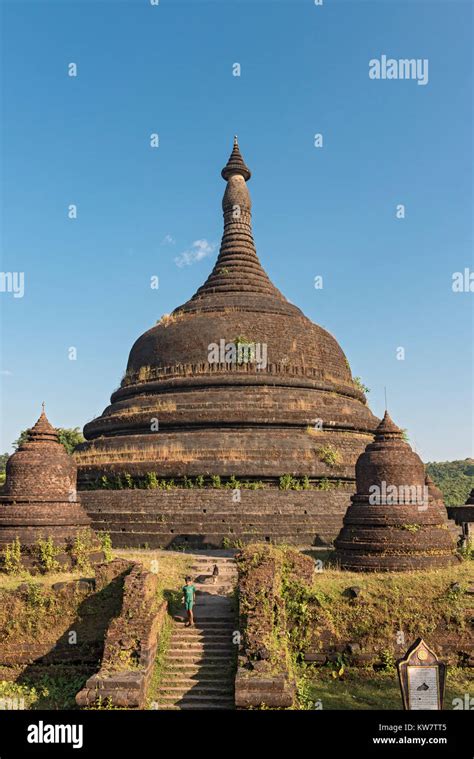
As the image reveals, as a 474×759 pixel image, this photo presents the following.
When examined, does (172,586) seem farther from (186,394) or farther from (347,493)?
(186,394)

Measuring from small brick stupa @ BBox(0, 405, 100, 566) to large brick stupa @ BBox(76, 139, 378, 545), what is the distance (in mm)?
3552

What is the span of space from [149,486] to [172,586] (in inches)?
279

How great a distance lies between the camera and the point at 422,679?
8906 millimetres

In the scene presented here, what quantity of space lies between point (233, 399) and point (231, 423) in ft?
3.45

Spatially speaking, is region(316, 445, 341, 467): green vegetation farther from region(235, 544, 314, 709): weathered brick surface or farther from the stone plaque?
the stone plaque

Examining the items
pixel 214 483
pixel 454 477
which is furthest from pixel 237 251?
pixel 454 477

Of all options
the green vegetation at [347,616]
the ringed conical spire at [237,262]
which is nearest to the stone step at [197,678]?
the green vegetation at [347,616]

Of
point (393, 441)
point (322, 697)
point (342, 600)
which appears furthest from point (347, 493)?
point (322, 697)

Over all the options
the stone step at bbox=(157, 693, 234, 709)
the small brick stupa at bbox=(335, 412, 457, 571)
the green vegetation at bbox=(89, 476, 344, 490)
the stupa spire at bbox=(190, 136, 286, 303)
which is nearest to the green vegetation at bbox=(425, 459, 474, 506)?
the stupa spire at bbox=(190, 136, 286, 303)

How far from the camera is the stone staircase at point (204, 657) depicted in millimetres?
10188

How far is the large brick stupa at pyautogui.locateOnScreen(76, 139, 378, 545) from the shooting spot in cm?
1862

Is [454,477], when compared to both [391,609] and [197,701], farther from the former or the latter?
[197,701]

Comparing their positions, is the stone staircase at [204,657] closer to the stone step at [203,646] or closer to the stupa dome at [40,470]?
the stone step at [203,646]

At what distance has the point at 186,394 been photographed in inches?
917
